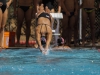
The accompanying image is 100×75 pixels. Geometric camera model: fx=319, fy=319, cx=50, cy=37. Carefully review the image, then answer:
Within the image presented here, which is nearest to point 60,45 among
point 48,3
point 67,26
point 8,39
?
point 67,26

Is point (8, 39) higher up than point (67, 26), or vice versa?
point (67, 26)

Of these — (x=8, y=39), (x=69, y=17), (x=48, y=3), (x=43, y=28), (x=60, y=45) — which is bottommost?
(x=60, y=45)

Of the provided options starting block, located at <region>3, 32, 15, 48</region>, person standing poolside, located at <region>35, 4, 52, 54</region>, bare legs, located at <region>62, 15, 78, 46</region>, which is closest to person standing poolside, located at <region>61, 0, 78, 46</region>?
bare legs, located at <region>62, 15, 78, 46</region>

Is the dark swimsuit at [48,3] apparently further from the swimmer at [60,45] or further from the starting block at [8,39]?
the starting block at [8,39]

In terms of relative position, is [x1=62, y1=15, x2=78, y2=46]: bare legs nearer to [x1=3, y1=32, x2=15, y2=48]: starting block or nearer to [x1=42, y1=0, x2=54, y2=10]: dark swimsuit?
[x1=42, y1=0, x2=54, y2=10]: dark swimsuit

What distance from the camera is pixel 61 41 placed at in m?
8.34

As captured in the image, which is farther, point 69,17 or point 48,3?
point 69,17

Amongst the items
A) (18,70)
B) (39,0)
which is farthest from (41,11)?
(18,70)

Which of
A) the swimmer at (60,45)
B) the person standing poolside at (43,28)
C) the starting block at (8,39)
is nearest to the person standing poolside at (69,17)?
the swimmer at (60,45)

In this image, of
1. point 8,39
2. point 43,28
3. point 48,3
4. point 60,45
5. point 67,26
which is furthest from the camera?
point 8,39

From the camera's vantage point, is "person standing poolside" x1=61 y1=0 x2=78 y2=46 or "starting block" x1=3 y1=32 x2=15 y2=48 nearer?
"person standing poolside" x1=61 y1=0 x2=78 y2=46

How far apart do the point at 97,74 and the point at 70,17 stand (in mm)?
5827

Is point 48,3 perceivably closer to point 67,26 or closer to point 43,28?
point 67,26

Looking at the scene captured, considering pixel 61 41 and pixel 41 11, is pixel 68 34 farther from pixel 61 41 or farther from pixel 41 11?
pixel 41 11
